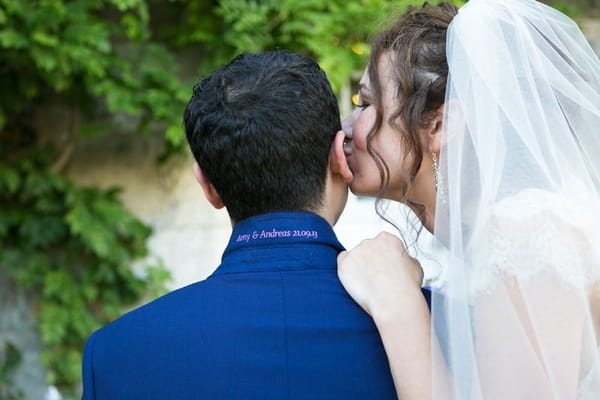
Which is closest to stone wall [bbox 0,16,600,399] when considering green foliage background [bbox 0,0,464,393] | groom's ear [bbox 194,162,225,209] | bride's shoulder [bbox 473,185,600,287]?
green foliage background [bbox 0,0,464,393]

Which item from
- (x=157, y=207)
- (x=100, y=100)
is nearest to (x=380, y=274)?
(x=157, y=207)

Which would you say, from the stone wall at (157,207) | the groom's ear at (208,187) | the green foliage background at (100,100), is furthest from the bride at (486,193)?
the stone wall at (157,207)

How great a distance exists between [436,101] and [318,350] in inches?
25.9

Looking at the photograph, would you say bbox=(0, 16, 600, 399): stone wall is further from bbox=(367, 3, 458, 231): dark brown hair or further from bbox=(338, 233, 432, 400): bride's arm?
bbox=(338, 233, 432, 400): bride's arm

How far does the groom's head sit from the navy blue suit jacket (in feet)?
0.17

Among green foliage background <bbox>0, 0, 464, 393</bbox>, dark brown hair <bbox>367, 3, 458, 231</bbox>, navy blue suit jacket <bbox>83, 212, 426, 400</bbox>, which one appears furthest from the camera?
green foliage background <bbox>0, 0, 464, 393</bbox>

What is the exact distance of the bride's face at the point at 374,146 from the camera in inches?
77.6

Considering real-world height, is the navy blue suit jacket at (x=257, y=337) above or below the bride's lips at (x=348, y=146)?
below

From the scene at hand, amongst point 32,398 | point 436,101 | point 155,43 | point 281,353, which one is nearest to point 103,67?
point 155,43

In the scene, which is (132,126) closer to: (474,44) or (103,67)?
(103,67)

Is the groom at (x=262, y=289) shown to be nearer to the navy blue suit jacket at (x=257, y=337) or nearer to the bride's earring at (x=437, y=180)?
the navy blue suit jacket at (x=257, y=337)

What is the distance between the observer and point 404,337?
161 cm

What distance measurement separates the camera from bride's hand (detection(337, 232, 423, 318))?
1640 millimetres

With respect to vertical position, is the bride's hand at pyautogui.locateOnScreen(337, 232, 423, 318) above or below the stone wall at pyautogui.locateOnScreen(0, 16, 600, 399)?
above
